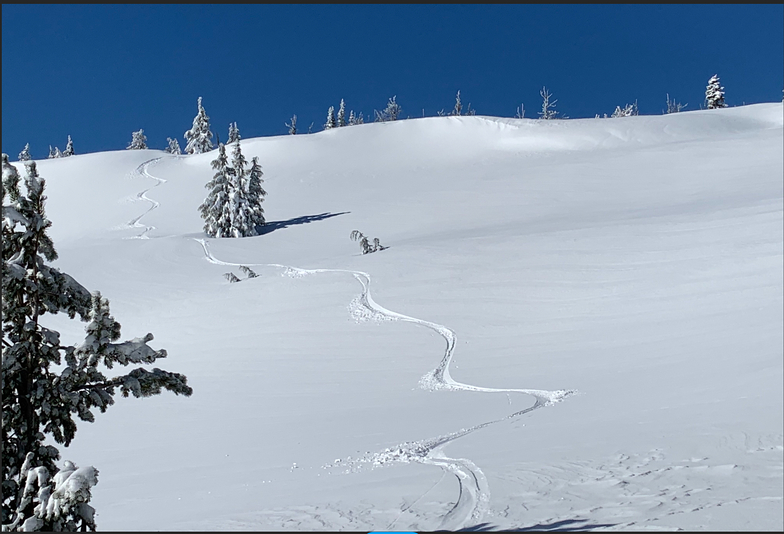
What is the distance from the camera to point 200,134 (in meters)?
67.1

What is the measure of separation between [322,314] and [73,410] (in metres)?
10.8

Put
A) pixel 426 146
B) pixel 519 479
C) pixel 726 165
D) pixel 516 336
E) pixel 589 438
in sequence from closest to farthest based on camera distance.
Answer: pixel 519 479
pixel 589 438
pixel 516 336
pixel 726 165
pixel 426 146

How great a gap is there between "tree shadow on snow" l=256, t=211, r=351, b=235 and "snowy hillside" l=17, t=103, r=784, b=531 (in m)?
0.82

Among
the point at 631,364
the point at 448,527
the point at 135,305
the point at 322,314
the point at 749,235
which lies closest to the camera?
the point at 448,527

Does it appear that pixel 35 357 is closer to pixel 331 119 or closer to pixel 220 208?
pixel 220 208

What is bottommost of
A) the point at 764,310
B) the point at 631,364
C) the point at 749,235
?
the point at 631,364

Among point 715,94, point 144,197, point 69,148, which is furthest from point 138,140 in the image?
point 715,94

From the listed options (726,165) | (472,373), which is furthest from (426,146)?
(472,373)

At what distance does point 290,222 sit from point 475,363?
20800mm

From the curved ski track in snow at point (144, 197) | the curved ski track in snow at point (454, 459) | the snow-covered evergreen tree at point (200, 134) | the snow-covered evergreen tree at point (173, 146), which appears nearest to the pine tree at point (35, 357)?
the curved ski track in snow at point (454, 459)

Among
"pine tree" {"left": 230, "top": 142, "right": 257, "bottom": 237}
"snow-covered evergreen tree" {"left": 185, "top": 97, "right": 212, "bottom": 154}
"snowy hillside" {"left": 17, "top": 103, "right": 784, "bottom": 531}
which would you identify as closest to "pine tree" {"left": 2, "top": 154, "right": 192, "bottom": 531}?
"snowy hillside" {"left": 17, "top": 103, "right": 784, "bottom": 531}

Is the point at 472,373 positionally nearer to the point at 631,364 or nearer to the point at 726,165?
the point at 631,364

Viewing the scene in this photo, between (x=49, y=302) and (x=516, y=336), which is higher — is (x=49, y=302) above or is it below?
above

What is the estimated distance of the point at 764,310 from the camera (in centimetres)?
990
